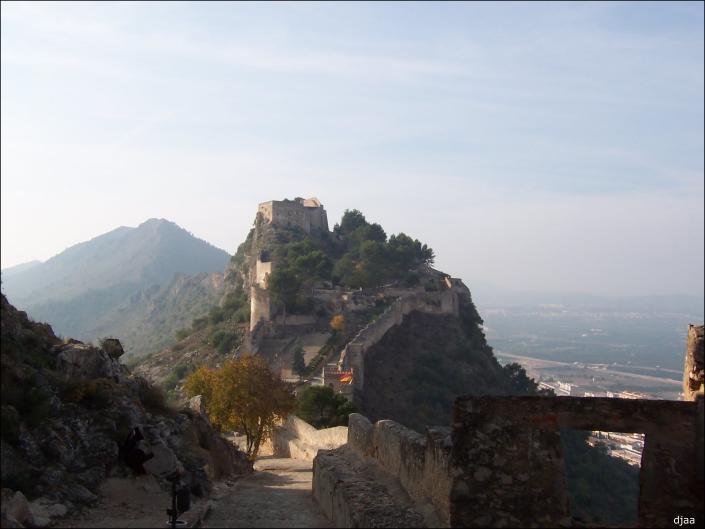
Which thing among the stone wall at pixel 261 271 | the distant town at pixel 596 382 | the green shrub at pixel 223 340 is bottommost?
the distant town at pixel 596 382

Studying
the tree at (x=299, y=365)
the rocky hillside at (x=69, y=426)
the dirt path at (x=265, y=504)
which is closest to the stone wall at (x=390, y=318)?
the tree at (x=299, y=365)

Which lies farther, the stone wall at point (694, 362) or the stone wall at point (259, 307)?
the stone wall at point (259, 307)

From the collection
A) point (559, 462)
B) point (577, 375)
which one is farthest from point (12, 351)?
point (577, 375)

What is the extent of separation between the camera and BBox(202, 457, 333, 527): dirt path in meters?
9.66

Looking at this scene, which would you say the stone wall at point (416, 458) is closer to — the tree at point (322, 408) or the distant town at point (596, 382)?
the tree at point (322, 408)

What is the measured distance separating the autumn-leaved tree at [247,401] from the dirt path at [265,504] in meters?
4.24

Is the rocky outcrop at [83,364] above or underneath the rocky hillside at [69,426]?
above

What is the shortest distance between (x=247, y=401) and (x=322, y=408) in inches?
279

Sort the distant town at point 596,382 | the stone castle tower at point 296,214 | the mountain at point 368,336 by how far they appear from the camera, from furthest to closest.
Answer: the stone castle tower at point 296,214
the mountain at point 368,336
the distant town at point 596,382

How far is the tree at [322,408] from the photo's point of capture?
2619 cm

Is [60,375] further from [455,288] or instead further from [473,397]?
[455,288]

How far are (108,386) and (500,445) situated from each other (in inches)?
265

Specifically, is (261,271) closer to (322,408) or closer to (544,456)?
(322,408)

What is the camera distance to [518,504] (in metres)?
6.98
